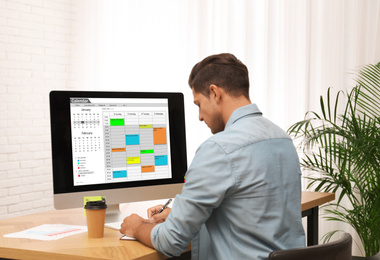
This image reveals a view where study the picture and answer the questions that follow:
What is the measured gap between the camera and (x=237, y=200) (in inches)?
56.8

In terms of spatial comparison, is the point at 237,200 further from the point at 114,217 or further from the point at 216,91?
the point at 114,217

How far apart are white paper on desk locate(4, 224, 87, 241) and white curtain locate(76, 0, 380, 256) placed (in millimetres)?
2125

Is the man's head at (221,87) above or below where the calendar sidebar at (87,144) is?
above

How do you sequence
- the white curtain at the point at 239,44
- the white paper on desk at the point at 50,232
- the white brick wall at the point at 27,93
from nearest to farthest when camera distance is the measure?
1. the white paper on desk at the point at 50,232
2. the white curtain at the point at 239,44
3. the white brick wall at the point at 27,93

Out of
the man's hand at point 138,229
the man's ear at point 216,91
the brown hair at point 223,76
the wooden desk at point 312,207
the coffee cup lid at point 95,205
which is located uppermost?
the brown hair at point 223,76

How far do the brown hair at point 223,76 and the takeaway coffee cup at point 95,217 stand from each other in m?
0.48

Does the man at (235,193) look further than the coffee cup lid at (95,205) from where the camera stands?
No

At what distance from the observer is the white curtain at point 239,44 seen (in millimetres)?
3418

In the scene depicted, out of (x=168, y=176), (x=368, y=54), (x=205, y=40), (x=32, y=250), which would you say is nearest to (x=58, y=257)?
(x=32, y=250)

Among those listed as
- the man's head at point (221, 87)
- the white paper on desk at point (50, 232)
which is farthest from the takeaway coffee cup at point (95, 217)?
the man's head at point (221, 87)

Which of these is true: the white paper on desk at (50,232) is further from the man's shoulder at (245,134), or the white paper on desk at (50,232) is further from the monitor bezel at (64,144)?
the man's shoulder at (245,134)

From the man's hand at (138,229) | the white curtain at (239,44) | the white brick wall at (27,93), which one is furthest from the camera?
the white brick wall at (27,93)

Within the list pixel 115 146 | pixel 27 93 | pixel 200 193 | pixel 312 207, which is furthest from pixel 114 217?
pixel 27 93

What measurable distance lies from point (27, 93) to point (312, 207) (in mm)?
2898
